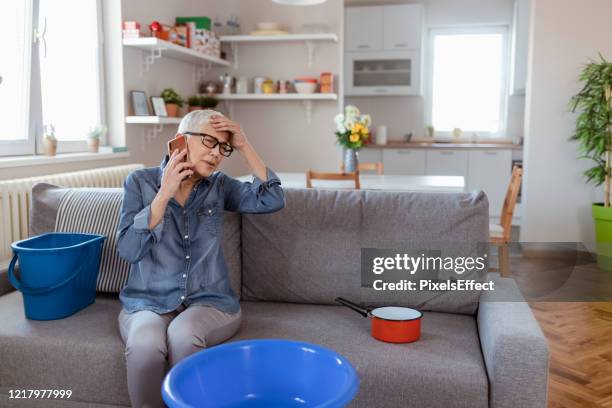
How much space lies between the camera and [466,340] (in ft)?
5.90

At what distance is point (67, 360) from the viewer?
5.80 feet

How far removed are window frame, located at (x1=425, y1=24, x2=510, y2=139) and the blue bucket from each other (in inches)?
222

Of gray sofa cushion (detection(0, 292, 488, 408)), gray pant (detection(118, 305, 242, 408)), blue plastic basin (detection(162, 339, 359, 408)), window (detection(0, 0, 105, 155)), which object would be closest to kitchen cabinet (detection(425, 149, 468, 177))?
window (detection(0, 0, 105, 155))

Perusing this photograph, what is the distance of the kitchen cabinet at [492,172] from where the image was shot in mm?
6254

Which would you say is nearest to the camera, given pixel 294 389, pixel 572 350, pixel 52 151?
pixel 294 389

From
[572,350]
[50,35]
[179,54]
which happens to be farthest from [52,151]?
[572,350]

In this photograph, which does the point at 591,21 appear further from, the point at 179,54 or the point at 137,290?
the point at 137,290

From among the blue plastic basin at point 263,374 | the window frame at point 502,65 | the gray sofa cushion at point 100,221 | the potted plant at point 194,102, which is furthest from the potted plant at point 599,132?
the blue plastic basin at point 263,374

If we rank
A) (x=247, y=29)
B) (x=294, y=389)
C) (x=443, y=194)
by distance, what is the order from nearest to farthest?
(x=294, y=389) < (x=443, y=194) < (x=247, y=29)

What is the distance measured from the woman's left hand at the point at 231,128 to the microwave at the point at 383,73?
5.08m

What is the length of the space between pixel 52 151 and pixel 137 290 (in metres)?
1.77

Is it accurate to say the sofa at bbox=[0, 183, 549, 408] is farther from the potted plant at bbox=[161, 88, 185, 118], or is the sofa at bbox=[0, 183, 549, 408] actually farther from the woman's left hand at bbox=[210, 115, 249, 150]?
the potted plant at bbox=[161, 88, 185, 118]

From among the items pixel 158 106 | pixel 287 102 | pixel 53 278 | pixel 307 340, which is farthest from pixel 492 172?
pixel 53 278

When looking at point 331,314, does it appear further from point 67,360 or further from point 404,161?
point 404,161
